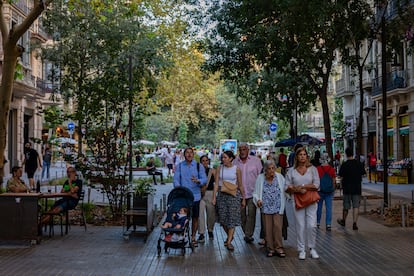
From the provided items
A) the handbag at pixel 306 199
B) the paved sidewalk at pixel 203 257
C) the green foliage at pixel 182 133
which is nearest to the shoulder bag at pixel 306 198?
the handbag at pixel 306 199

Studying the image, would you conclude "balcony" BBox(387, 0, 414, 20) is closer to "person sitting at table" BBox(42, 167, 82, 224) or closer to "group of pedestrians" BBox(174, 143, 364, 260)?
"group of pedestrians" BBox(174, 143, 364, 260)

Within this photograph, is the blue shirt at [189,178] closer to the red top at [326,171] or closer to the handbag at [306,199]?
the handbag at [306,199]

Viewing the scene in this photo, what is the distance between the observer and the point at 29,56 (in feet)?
124

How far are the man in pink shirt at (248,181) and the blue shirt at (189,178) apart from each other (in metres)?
0.82

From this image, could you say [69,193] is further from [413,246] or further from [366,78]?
[366,78]

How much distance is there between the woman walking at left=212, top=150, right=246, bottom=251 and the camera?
1120 centimetres

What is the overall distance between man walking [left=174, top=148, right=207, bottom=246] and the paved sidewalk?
2.09ft

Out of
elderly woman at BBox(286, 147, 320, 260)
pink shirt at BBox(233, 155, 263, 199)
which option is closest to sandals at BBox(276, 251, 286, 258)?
elderly woman at BBox(286, 147, 320, 260)

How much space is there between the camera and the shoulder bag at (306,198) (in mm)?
10172

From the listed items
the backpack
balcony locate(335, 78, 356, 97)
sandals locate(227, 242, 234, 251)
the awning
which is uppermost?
balcony locate(335, 78, 356, 97)

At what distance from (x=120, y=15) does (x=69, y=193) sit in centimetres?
1634

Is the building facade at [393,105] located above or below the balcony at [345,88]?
below

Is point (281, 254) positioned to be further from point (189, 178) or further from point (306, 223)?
point (189, 178)

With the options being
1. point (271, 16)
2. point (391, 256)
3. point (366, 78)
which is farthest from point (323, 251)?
point (366, 78)
